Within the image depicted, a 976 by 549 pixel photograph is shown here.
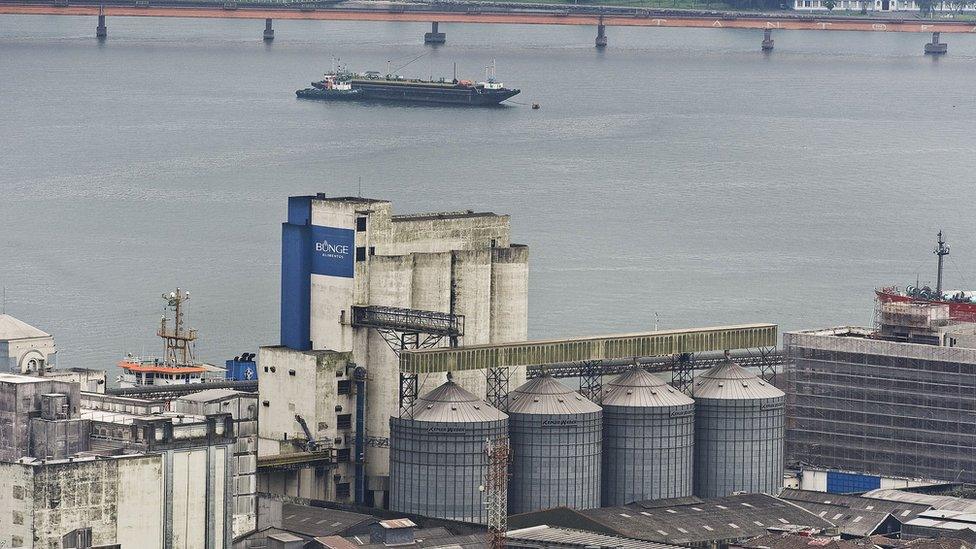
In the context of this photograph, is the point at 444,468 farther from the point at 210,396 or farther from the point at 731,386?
the point at 731,386

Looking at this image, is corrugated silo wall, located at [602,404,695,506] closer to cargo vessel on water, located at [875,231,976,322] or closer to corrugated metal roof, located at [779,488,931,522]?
corrugated metal roof, located at [779,488,931,522]

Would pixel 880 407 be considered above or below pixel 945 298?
below

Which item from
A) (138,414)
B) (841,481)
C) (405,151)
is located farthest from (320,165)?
(138,414)

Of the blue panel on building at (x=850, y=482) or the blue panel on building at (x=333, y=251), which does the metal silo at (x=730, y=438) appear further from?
the blue panel on building at (x=333, y=251)

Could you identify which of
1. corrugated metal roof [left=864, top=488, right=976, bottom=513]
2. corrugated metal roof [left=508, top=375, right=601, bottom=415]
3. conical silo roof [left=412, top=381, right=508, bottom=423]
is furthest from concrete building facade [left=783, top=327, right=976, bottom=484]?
conical silo roof [left=412, top=381, right=508, bottom=423]

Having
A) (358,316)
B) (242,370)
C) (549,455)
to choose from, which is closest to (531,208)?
(242,370)
